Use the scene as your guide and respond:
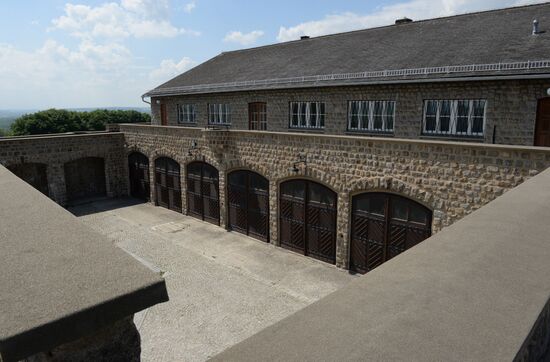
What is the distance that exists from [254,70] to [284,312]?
13.9 metres

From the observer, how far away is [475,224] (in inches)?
146

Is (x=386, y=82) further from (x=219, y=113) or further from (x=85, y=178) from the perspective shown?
(x=85, y=178)

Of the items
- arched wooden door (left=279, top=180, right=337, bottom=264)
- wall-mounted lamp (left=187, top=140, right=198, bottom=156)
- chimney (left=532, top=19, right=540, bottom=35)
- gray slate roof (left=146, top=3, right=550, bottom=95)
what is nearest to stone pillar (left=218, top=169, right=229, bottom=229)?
wall-mounted lamp (left=187, top=140, right=198, bottom=156)

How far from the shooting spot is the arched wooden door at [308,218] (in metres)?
12.4

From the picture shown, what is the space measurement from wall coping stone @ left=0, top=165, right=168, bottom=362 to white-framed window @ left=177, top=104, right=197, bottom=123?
2010cm

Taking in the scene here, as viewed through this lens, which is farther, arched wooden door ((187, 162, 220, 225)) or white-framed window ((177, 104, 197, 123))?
white-framed window ((177, 104, 197, 123))

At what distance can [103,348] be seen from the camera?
2039mm

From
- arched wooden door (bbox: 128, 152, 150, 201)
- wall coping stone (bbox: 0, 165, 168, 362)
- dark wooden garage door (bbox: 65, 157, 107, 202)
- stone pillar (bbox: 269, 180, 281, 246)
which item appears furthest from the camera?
dark wooden garage door (bbox: 65, 157, 107, 202)

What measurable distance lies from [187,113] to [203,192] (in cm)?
757

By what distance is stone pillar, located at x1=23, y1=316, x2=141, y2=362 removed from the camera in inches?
75.4

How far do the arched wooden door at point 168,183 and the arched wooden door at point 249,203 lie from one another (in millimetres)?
4034

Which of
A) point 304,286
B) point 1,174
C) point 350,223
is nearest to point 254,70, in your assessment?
point 350,223

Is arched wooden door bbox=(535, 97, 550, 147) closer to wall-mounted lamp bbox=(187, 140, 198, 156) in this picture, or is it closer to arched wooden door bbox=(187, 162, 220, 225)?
arched wooden door bbox=(187, 162, 220, 225)

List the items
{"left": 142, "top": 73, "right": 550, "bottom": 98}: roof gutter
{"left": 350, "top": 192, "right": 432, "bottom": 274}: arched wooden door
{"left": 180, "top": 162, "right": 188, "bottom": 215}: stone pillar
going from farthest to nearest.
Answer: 1. {"left": 180, "top": 162, "right": 188, "bottom": 215}: stone pillar
2. {"left": 142, "top": 73, "right": 550, "bottom": 98}: roof gutter
3. {"left": 350, "top": 192, "right": 432, "bottom": 274}: arched wooden door
